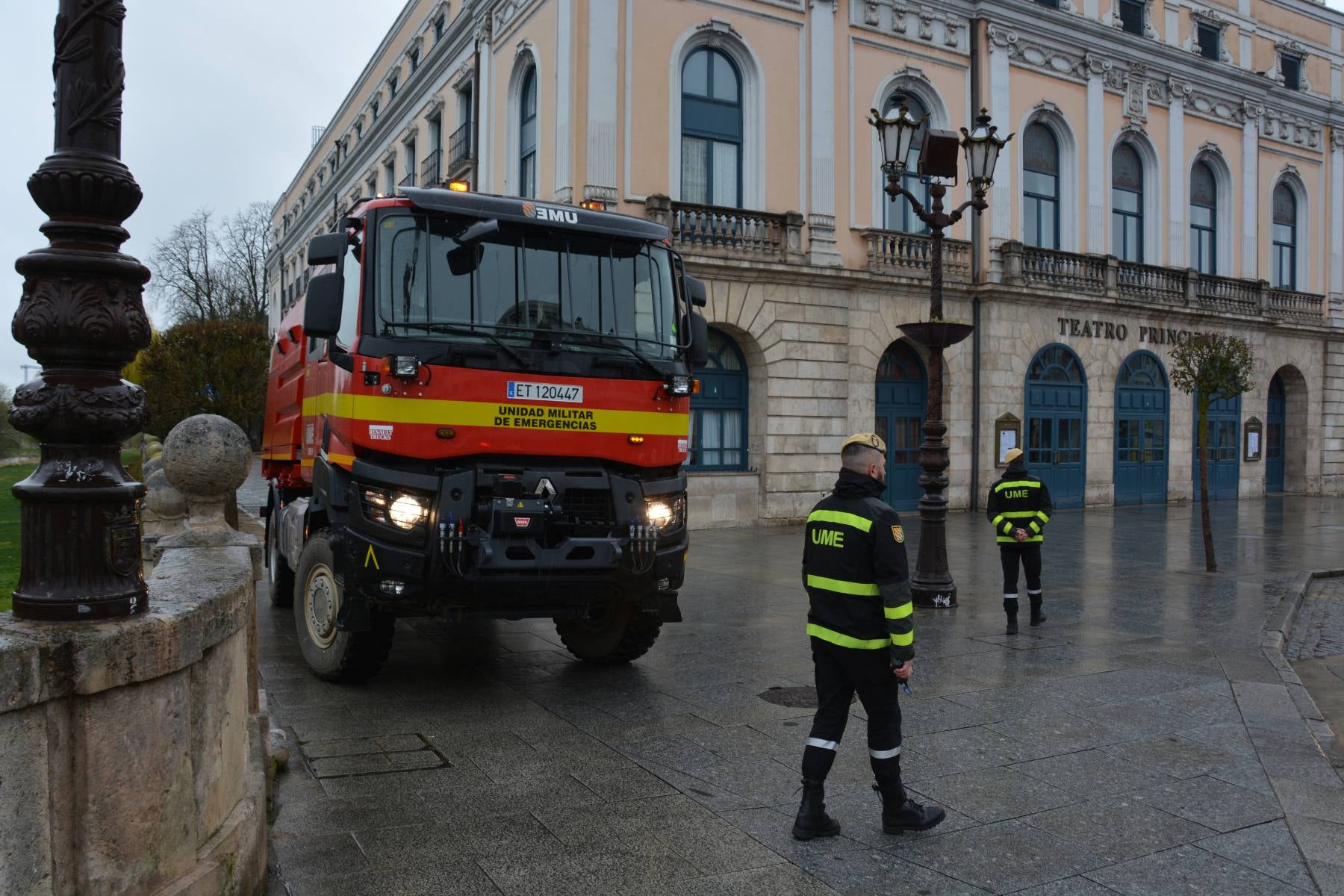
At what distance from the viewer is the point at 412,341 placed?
6504 mm

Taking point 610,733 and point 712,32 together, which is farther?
point 712,32

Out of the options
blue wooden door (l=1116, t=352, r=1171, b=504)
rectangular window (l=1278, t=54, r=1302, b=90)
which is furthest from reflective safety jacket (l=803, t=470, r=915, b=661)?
rectangular window (l=1278, t=54, r=1302, b=90)

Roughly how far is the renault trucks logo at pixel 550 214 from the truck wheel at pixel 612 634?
9.19 feet

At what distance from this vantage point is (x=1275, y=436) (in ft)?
102

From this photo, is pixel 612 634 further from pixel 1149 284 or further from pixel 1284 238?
pixel 1284 238

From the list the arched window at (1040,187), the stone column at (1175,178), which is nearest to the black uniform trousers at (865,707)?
the arched window at (1040,187)

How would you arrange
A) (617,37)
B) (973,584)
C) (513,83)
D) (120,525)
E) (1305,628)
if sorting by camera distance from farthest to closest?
(513,83) < (617,37) < (973,584) < (1305,628) < (120,525)

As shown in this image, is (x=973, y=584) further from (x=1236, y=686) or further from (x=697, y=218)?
(x=697, y=218)

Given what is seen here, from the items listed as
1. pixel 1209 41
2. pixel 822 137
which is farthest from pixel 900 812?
pixel 1209 41

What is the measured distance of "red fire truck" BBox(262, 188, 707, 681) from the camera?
641 centimetres

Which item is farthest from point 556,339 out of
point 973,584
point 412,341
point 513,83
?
point 513,83

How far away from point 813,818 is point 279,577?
296 inches

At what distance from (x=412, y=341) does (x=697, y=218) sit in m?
13.1

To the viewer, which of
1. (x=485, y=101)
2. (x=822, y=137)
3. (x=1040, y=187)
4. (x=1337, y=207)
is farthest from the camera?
(x=1337, y=207)
